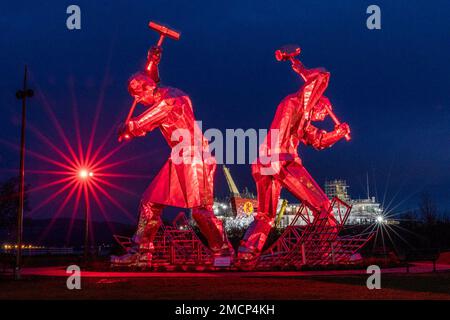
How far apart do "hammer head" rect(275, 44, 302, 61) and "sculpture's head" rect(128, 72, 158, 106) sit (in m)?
5.08

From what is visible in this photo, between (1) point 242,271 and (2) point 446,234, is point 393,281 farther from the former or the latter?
(2) point 446,234

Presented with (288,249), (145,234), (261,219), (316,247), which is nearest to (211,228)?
(261,219)

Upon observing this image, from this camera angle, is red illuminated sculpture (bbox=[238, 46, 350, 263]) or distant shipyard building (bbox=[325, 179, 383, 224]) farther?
distant shipyard building (bbox=[325, 179, 383, 224])

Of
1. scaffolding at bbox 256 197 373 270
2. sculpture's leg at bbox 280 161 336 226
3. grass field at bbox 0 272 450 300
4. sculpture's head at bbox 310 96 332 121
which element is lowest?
grass field at bbox 0 272 450 300

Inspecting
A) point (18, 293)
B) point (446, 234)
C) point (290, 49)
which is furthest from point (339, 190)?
point (18, 293)

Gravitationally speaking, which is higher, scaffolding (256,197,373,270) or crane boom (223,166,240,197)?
crane boom (223,166,240,197)

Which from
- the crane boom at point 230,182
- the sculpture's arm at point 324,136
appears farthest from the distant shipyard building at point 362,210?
the sculpture's arm at point 324,136

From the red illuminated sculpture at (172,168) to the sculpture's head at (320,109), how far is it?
14.9ft

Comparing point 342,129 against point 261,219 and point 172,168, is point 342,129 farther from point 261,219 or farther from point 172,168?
point 172,168

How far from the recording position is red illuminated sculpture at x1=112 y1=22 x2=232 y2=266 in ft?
68.1

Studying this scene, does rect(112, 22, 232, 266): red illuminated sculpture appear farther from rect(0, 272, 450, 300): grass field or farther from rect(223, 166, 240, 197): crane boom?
rect(223, 166, 240, 197): crane boom

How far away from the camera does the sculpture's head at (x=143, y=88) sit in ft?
67.8

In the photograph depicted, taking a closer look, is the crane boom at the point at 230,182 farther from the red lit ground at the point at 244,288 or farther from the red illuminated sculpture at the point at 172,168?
the red lit ground at the point at 244,288

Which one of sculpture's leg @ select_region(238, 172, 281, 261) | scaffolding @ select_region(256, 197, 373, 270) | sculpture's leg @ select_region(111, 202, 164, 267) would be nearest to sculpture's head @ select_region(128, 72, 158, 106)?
sculpture's leg @ select_region(111, 202, 164, 267)
